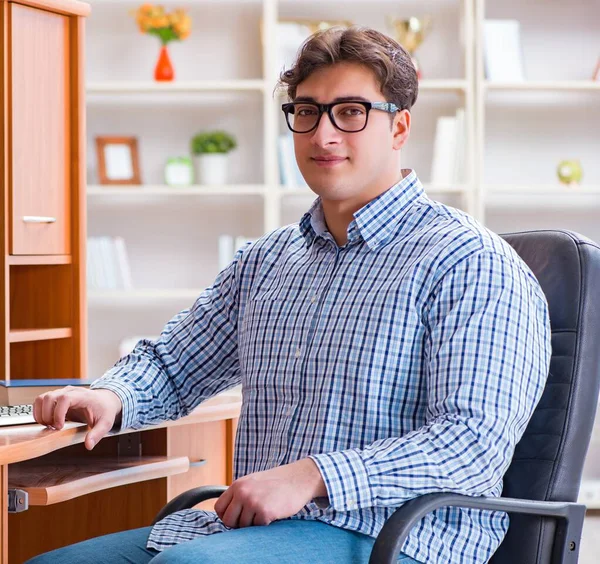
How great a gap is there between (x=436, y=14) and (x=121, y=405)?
3.01 metres

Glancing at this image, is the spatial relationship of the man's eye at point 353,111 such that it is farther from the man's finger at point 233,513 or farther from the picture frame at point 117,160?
the picture frame at point 117,160

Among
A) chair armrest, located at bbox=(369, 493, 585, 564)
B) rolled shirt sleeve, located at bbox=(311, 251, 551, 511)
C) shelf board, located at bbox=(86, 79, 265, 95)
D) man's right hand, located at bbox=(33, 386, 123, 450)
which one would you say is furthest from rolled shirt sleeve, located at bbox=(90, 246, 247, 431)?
shelf board, located at bbox=(86, 79, 265, 95)

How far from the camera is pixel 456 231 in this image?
1474 mm

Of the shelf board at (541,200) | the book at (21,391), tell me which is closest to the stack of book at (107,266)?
the shelf board at (541,200)

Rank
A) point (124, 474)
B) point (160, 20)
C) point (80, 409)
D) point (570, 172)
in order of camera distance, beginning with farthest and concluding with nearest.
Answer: point (570, 172) < point (160, 20) < point (124, 474) < point (80, 409)

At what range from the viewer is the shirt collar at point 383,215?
5.10 feet

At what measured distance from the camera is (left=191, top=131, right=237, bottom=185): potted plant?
400cm

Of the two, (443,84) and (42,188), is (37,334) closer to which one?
(42,188)

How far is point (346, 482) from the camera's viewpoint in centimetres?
129

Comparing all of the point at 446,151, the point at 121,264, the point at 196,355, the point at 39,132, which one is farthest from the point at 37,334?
the point at 446,151

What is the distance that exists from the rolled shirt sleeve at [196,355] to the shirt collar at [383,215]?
25 cm

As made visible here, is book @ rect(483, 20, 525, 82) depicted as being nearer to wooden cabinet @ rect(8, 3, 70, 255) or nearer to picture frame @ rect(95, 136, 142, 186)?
picture frame @ rect(95, 136, 142, 186)

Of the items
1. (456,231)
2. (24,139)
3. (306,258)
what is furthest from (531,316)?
(24,139)

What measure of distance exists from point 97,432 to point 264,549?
37 cm
